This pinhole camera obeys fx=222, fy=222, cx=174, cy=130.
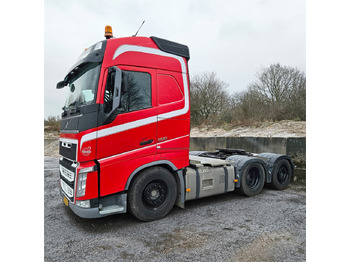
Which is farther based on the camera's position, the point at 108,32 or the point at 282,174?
the point at 282,174

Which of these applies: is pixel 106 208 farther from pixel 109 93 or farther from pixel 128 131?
pixel 109 93

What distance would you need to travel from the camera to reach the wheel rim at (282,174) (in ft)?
21.1

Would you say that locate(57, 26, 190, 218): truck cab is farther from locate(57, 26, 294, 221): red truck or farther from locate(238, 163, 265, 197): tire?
locate(238, 163, 265, 197): tire

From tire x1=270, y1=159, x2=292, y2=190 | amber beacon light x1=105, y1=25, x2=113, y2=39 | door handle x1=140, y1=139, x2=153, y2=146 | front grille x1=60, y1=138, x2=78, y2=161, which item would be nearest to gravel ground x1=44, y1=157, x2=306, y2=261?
tire x1=270, y1=159, x2=292, y2=190

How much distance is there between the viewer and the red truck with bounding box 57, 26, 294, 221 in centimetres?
355

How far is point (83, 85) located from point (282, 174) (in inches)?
229

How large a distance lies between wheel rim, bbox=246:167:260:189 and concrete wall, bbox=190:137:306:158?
3126 millimetres

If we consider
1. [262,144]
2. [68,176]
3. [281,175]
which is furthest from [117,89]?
[262,144]

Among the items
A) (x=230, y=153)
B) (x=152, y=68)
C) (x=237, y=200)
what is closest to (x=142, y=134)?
(x=152, y=68)

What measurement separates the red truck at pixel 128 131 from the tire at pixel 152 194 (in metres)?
0.02

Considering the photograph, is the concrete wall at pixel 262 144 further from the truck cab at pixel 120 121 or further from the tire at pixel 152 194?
the tire at pixel 152 194

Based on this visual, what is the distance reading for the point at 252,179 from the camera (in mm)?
5883

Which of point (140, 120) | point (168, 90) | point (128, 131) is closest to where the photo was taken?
point (128, 131)

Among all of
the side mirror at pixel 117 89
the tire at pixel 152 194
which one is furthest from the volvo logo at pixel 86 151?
the tire at pixel 152 194
